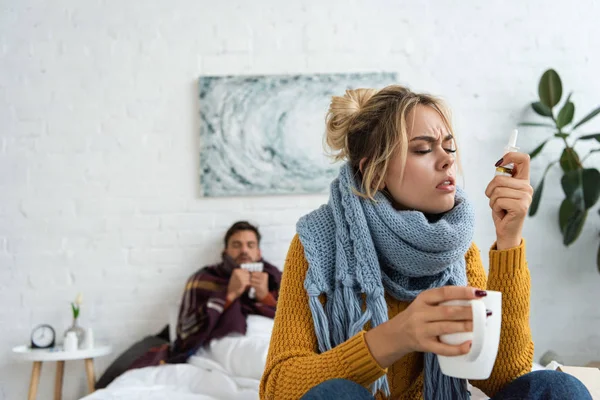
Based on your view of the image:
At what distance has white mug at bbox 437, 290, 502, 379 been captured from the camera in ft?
2.77

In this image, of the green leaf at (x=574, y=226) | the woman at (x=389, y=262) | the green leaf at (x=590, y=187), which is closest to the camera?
the woman at (x=389, y=262)

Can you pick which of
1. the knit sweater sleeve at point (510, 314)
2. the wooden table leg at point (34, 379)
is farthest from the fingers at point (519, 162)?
the wooden table leg at point (34, 379)

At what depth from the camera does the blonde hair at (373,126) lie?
50.4 inches

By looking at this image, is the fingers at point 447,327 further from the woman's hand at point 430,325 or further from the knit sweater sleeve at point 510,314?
the knit sweater sleeve at point 510,314

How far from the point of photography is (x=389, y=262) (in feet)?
4.18

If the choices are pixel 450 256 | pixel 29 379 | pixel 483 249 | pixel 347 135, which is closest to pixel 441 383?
pixel 450 256

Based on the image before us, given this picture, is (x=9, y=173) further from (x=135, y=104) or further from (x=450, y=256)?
(x=450, y=256)

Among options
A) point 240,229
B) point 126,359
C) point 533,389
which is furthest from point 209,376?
point 533,389

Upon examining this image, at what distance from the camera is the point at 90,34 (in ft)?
→ 11.0

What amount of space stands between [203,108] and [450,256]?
7.62 feet

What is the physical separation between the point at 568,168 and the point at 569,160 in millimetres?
39

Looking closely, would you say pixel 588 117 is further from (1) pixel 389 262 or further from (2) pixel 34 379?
(2) pixel 34 379

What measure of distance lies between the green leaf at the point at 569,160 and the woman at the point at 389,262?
1.98 m

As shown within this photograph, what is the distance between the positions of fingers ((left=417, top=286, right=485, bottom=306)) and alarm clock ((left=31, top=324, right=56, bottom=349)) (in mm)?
2665
